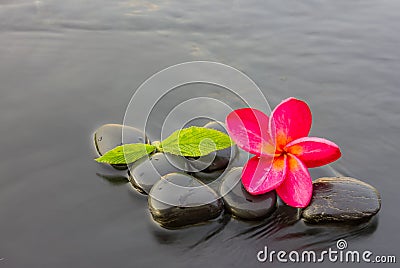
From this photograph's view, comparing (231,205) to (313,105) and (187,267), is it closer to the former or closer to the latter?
(187,267)

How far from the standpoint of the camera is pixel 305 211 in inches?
37.1

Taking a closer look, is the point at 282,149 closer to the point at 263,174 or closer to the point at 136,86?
the point at 263,174

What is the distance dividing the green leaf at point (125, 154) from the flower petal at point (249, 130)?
192mm

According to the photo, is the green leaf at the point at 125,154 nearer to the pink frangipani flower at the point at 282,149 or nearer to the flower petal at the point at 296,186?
the pink frangipani flower at the point at 282,149

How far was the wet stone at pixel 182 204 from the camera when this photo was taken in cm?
92

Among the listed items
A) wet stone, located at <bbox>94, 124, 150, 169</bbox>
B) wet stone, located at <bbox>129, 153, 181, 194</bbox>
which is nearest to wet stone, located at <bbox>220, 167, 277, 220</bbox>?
wet stone, located at <bbox>129, 153, 181, 194</bbox>

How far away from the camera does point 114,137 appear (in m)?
1.11

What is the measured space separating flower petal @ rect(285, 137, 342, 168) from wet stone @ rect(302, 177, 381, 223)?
5cm

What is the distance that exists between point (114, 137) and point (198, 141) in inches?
8.0

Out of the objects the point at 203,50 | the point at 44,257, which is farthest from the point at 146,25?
the point at 44,257

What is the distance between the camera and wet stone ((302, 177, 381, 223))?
0.93 meters

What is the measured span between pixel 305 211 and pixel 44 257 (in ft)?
1.59

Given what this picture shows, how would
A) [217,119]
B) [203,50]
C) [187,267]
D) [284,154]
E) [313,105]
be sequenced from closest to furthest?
[187,267]
[284,154]
[217,119]
[313,105]
[203,50]

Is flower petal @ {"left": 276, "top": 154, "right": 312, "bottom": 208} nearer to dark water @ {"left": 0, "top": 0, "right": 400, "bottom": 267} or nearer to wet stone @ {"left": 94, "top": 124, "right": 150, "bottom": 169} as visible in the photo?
dark water @ {"left": 0, "top": 0, "right": 400, "bottom": 267}
